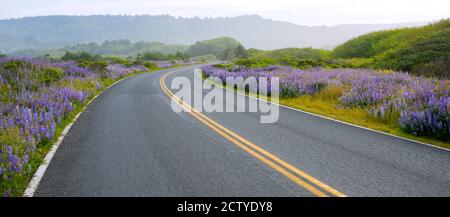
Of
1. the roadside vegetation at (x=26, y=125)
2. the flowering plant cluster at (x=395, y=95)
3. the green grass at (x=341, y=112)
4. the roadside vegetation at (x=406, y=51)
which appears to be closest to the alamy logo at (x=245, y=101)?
the flowering plant cluster at (x=395, y=95)

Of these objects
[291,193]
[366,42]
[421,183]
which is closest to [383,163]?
[421,183]

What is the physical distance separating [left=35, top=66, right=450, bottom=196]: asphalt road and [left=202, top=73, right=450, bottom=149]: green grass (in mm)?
675

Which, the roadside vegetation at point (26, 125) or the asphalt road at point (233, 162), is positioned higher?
the roadside vegetation at point (26, 125)

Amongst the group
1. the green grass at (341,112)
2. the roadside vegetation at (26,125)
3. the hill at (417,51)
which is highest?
the hill at (417,51)

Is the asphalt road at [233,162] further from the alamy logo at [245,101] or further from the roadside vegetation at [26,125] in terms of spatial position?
the alamy logo at [245,101]

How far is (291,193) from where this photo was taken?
470cm

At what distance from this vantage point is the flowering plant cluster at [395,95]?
27.7 ft

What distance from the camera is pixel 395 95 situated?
1159cm

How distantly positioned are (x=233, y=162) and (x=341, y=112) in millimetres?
7045

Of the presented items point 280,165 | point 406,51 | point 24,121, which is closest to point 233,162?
point 280,165

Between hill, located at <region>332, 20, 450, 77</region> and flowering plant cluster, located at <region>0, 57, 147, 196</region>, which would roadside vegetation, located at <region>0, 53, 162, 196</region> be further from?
hill, located at <region>332, 20, 450, 77</region>

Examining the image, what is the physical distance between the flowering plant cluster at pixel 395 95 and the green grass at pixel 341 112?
0.61 feet

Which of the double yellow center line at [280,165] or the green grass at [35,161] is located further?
the green grass at [35,161]
